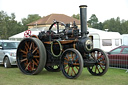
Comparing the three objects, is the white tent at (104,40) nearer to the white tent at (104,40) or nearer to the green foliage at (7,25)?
the white tent at (104,40)

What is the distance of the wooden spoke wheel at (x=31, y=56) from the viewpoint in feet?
27.8

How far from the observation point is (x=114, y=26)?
274ft

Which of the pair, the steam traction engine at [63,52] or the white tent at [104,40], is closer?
the steam traction engine at [63,52]

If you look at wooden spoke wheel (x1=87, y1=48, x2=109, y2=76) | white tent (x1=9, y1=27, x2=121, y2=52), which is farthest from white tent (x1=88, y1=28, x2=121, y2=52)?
wooden spoke wheel (x1=87, y1=48, x2=109, y2=76)

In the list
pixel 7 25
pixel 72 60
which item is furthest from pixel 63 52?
Result: pixel 7 25

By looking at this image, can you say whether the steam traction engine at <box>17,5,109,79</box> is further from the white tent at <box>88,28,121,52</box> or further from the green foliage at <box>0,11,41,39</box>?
the green foliage at <box>0,11,41,39</box>

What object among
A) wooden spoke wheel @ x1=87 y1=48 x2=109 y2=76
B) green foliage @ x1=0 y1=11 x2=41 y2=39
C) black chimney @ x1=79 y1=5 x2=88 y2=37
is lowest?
wooden spoke wheel @ x1=87 y1=48 x2=109 y2=76

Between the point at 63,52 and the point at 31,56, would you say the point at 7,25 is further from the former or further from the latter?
the point at 63,52

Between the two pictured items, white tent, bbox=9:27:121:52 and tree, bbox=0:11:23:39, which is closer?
white tent, bbox=9:27:121:52

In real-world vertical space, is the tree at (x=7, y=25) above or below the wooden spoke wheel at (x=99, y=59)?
above

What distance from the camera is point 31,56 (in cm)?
890

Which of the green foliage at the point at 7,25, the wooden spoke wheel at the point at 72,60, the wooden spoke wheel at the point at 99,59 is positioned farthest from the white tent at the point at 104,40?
the green foliage at the point at 7,25

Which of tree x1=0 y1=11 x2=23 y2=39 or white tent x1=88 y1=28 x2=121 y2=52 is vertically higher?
tree x1=0 y1=11 x2=23 y2=39

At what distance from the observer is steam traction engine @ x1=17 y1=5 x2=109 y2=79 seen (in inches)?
314
